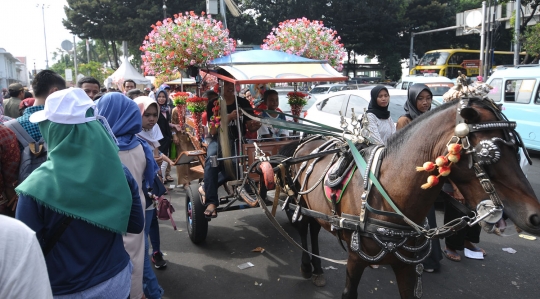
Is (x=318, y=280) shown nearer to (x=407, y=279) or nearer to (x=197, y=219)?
(x=407, y=279)

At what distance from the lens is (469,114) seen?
7.21 feet

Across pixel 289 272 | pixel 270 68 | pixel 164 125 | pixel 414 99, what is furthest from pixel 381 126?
pixel 164 125

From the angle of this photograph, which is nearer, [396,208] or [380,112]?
[396,208]

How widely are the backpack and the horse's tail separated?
7.63ft

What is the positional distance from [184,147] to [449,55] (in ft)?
77.6

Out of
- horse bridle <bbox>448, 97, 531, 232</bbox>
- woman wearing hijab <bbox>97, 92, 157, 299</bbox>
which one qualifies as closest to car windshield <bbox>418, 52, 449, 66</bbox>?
horse bridle <bbox>448, 97, 531, 232</bbox>

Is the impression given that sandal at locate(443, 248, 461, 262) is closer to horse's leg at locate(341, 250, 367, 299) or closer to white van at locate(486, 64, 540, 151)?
horse's leg at locate(341, 250, 367, 299)

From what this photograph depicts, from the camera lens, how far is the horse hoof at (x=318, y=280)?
3991mm

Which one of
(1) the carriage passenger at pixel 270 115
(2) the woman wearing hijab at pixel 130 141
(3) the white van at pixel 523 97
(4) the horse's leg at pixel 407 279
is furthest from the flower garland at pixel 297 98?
(3) the white van at pixel 523 97

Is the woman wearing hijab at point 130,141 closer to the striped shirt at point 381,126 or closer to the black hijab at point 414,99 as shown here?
the striped shirt at point 381,126

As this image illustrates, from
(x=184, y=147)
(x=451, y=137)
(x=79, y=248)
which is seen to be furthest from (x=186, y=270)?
(x=184, y=147)

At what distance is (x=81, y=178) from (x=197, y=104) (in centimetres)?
313

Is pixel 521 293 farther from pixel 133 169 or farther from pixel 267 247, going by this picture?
pixel 133 169

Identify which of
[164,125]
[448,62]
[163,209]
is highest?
[448,62]
